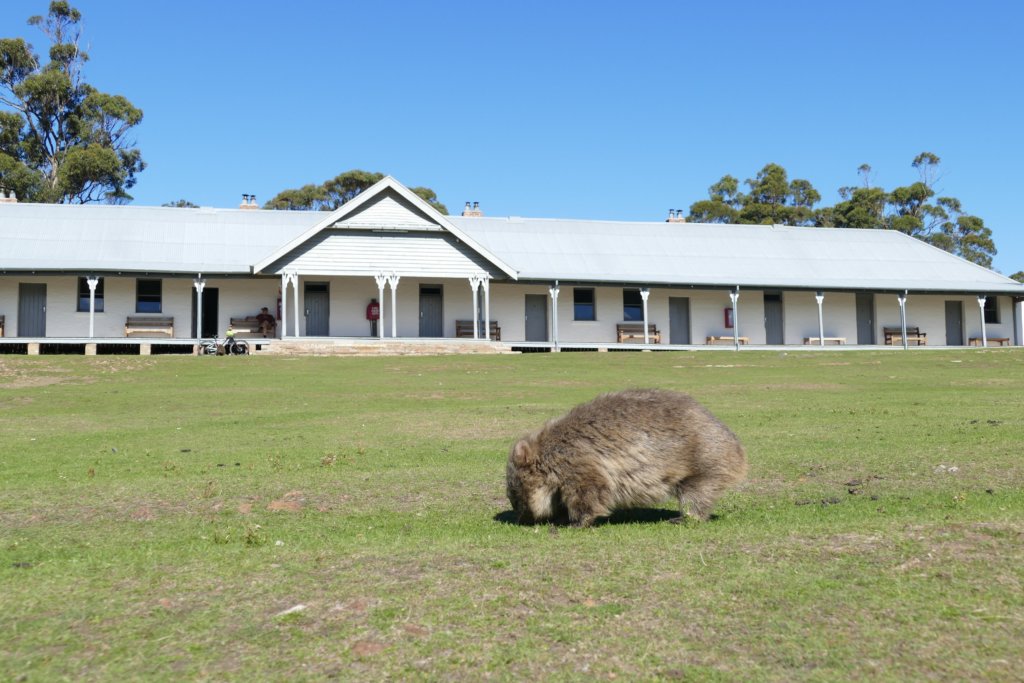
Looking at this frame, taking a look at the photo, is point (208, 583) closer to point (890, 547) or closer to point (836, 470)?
point (890, 547)

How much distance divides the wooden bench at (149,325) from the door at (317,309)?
19.0 feet

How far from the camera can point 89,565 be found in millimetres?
5980

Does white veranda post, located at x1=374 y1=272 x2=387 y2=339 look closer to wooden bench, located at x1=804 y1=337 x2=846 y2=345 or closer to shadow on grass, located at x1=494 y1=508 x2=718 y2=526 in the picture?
wooden bench, located at x1=804 y1=337 x2=846 y2=345

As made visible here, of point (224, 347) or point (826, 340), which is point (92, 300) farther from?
point (826, 340)

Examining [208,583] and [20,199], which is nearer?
[208,583]

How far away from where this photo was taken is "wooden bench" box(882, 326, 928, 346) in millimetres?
43531

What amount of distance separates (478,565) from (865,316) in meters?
42.7

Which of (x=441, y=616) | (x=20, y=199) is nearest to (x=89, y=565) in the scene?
(x=441, y=616)

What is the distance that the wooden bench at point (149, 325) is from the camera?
121 feet

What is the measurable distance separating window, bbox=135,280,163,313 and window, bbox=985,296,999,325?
1603 inches

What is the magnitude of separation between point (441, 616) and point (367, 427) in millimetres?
10301

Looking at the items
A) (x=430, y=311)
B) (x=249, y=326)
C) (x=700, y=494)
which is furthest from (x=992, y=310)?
(x=700, y=494)

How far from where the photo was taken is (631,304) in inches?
1657

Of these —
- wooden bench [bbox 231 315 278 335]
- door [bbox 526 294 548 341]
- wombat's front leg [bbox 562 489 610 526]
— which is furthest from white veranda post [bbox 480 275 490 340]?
wombat's front leg [bbox 562 489 610 526]
